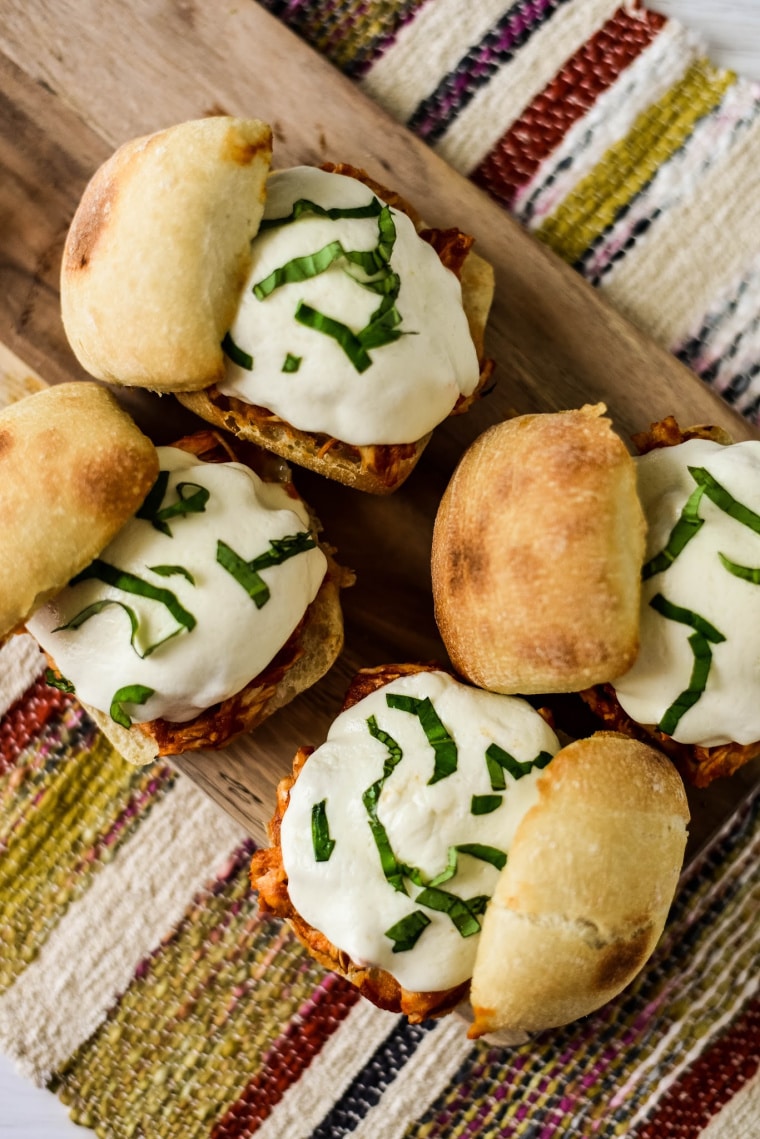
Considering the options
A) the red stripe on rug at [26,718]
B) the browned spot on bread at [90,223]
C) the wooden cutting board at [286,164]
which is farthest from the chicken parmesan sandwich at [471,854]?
the browned spot on bread at [90,223]

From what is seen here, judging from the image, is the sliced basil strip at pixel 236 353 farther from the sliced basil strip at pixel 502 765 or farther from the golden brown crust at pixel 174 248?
the sliced basil strip at pixel 502 765

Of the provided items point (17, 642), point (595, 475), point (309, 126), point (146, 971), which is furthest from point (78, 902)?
point (309, 126)

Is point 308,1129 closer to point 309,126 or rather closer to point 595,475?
point 595,475

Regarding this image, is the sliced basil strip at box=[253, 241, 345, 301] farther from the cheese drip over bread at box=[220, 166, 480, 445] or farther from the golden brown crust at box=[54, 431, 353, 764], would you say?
the golden brown crust at box=[54, 431, 353, 764]

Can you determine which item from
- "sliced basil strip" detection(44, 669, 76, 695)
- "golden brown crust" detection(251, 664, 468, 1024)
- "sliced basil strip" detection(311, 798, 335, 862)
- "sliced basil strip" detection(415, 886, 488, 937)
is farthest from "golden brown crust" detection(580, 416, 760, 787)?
"sliced basil strip" detection(44, 669, 76, 695)

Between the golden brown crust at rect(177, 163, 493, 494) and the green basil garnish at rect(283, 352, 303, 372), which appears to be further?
the golden brown crust at rect(177, 163, 493, 494)

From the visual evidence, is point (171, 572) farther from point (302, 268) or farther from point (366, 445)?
point (302, 268)
